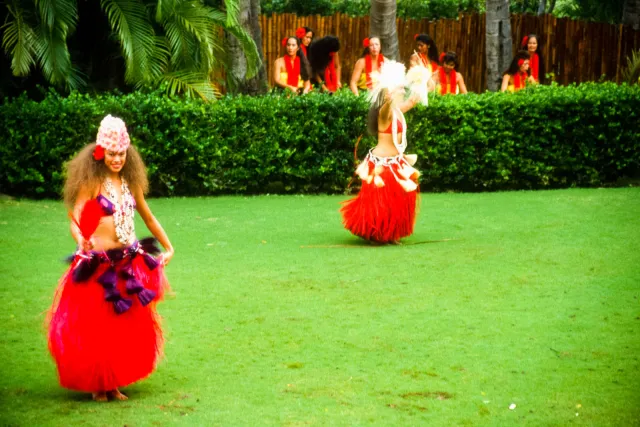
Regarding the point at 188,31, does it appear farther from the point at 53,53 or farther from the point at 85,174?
the point at 85,174

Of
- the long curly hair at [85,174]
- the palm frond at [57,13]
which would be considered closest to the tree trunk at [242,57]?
the palm frond at [57,13]

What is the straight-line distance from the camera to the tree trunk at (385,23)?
15844 millimetres

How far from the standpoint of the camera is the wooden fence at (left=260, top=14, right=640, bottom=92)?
72.8 feet

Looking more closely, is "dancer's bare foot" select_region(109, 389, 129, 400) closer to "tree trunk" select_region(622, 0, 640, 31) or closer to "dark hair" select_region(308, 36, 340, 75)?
"dark hair" select_region(308, 36, 340, 75)

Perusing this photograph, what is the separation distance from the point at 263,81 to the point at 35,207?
5068mm

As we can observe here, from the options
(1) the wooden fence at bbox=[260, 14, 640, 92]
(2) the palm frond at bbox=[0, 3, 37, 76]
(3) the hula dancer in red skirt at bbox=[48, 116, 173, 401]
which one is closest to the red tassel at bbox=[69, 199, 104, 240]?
(3) the hula dancer in red skirt at bbox=[48, 116, 173, 401]

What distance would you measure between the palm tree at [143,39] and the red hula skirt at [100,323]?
806 centimetres

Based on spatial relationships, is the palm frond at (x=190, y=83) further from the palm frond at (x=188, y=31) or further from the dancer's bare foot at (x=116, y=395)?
the dancer's bare foot at (x=116, y=395)

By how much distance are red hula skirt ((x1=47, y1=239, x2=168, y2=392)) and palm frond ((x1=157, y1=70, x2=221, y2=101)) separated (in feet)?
27.8

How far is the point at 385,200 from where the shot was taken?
9.48 meters

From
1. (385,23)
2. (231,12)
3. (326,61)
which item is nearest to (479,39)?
(326,61)

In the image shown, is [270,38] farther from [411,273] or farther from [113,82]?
[411,273]

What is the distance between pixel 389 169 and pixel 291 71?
20.2ft

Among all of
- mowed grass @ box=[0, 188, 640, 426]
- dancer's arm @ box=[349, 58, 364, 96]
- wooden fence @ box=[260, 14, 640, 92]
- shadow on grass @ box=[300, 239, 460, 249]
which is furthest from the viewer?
wooden fence @ box=[260, 14, 640, 92]
